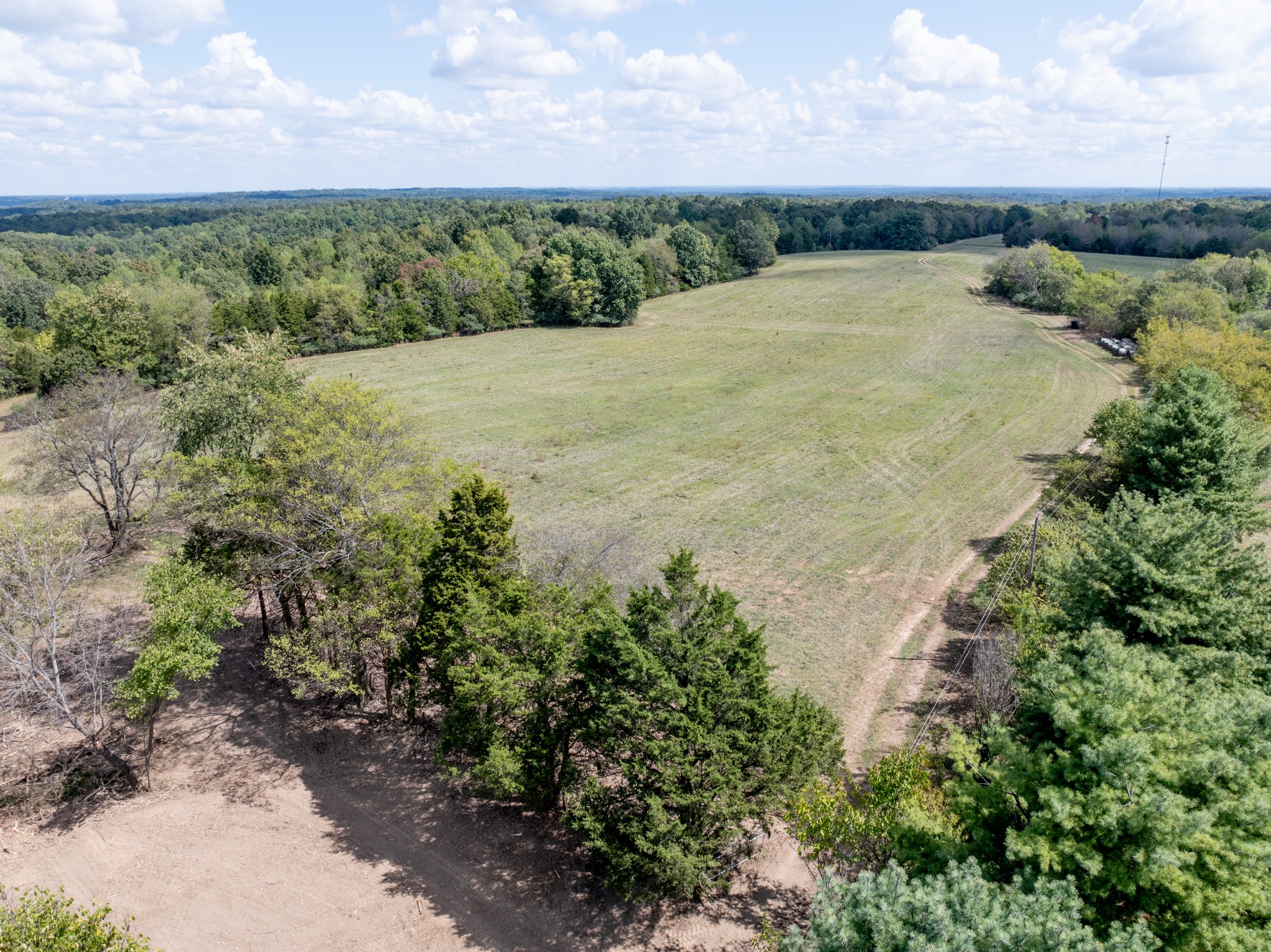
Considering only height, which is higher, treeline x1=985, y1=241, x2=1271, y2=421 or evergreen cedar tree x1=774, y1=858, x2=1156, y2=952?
treeline x1=985, y1=241, x2=1271, y2=421

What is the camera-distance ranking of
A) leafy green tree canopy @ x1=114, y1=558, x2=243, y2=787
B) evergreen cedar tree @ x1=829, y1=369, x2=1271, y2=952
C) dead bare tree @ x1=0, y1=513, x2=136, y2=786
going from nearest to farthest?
evergreen cedar tree @ x1=829, y1=369, x2=1271, y2=952 < leafy green tree canopy @ x1=114, y1=558, x2=243, y2=787 < dead bare tree @ x1=0, y1=513, x2=136, y2=786

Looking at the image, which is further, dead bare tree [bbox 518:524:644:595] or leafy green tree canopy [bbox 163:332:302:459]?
leafy green tree canopy [bbox 163:332:302:459]

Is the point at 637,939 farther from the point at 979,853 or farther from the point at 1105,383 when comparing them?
the point at 1105,383

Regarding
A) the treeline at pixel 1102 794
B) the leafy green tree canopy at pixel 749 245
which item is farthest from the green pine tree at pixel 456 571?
the leafy green tree canopy at pixel 749 245

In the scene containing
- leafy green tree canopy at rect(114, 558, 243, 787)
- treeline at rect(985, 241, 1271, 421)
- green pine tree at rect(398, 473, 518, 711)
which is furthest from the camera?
treeline at rect(985, 241, 1271, 421)

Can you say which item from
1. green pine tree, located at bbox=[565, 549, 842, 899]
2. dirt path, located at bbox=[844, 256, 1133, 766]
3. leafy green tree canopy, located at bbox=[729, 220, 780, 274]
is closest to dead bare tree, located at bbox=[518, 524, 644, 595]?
green pine tree, located at bbox=[565, 549, 842, 899]

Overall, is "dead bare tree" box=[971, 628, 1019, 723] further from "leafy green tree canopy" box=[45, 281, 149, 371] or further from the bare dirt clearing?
"leafy green tree canopy" box=[45, 281, 149, 371]

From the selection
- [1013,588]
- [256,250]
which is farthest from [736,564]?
[256,250]
